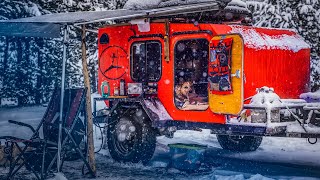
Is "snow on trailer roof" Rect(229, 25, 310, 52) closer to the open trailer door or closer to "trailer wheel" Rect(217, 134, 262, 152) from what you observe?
the open trailer door

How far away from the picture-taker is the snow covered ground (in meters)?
7.79

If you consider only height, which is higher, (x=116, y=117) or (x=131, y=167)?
(x=116, y=117)

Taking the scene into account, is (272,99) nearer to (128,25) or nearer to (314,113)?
(314,113)

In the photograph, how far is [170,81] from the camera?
8.88 metres

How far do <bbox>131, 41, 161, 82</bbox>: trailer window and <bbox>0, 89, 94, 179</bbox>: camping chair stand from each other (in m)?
1.84

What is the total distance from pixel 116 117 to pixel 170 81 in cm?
161

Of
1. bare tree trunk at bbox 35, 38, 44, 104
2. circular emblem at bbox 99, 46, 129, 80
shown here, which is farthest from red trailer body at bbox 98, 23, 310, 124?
bare tree trunk at bbox 35, 38, 44, 104

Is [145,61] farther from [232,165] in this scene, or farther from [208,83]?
[232,165]

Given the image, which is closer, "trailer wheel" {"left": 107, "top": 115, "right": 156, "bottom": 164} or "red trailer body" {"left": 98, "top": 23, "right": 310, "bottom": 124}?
"red trailer body" {"left": 98, "top": 23, "right": 310, "bottom": 124}

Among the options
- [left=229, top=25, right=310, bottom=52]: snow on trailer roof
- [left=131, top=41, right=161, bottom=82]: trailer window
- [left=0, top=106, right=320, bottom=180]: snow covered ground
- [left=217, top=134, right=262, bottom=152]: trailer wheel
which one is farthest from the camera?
[left=217, top=134, right=262, bottom=152]: trailer wheel

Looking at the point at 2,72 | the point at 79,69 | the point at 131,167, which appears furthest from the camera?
the point at 79,69

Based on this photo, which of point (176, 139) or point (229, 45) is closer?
point (229, 45)

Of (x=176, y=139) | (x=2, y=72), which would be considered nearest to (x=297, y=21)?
(x=176, y=139)

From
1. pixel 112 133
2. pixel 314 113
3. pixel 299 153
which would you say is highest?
pixel 314 113
